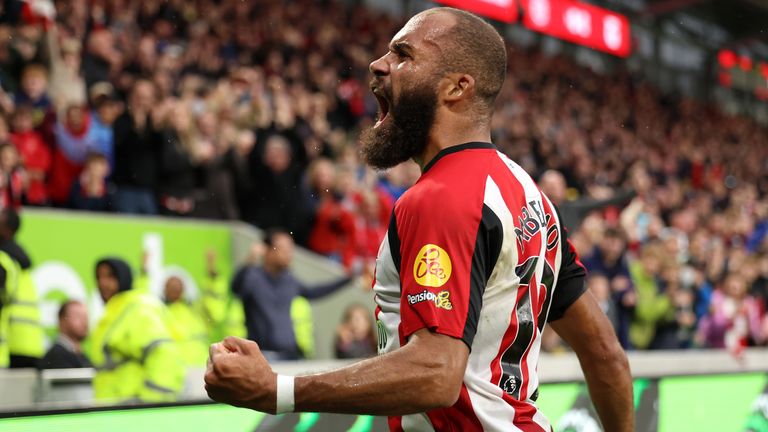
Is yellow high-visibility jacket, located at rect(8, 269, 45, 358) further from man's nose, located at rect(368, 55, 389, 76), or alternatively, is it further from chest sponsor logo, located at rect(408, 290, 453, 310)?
chest sponsor logo, located at rect(408, 290, 453, 310)

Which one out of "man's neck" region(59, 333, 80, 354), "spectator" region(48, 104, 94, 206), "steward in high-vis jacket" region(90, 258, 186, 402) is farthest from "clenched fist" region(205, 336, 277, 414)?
"spectator" region(48, 104, 94, 206)

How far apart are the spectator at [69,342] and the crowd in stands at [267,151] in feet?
3.26

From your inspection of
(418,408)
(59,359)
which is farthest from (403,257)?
(59,359)

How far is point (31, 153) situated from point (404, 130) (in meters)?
5.76

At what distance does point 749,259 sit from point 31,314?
9.75 metres

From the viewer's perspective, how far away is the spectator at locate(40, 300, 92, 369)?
5449 millimetres

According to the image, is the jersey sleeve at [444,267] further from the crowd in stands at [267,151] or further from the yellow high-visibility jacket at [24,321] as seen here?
the crowd in stands at [267,151]

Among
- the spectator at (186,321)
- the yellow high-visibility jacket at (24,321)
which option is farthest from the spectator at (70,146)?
the yellow high-visibility jacket at (24,321)

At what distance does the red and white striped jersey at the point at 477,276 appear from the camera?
73.5 inches

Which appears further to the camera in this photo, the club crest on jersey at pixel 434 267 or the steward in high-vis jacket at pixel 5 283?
the steward in high-vis jacket at pixel 5 283

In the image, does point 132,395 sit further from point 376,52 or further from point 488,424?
point 376,52

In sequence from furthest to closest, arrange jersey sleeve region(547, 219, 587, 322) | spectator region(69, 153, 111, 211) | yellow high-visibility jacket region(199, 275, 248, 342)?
yellow high-visibility jacket region(199, 275, 248, 342)
spectator region(69, 153, 111, 211)
jersey sleeve region(547, 219, 587, 322)

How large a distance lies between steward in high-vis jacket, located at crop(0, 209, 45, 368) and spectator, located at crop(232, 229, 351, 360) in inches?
63.0

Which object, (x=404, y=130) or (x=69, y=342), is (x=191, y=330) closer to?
(x=69, y=342)
